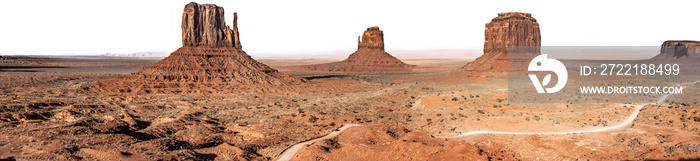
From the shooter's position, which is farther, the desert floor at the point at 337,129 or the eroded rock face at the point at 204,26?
the eroded rock face at the point at 204,26

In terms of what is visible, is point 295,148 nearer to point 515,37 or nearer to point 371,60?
point 515,37

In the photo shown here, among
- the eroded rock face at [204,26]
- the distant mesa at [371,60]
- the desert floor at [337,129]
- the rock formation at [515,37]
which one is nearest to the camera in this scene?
the desert floor at [337,129]

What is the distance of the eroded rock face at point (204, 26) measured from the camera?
47.5m

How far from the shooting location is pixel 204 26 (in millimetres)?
48438

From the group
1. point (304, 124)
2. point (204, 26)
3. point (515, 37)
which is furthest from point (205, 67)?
point (515, 37)

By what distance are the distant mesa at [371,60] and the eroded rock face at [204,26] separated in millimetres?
47892

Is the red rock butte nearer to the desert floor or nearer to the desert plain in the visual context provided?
the desert plain

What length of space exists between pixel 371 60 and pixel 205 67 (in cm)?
5919

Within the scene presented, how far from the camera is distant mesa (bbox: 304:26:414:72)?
318ft

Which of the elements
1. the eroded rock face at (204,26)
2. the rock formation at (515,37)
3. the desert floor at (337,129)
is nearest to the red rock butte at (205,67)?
the eroded rock face at (204,26)

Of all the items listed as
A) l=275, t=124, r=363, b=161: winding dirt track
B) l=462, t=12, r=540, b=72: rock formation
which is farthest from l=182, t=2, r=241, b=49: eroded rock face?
l=462, t=12, r=540, b=72: rock formation

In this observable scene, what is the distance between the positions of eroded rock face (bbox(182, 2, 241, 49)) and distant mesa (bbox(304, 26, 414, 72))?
47.9 m

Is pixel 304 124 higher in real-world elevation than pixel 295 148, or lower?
higher

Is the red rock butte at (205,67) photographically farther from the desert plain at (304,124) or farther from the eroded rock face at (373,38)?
the eroded rock face at (373,38)
